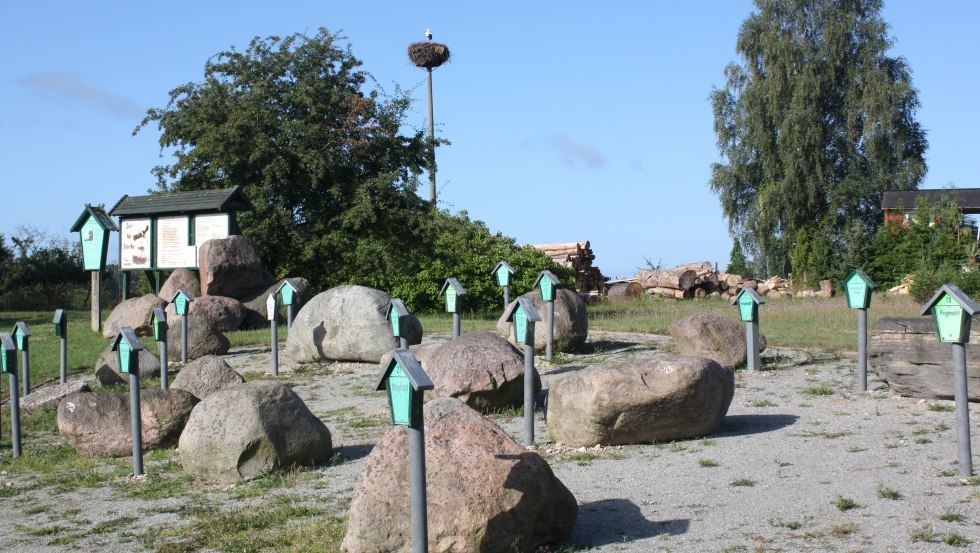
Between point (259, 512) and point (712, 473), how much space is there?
3.68 m

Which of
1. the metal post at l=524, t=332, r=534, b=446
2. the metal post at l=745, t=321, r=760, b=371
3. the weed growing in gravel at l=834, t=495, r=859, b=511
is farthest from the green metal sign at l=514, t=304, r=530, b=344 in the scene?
the metal post at l=745, t=321, r=760, b=371

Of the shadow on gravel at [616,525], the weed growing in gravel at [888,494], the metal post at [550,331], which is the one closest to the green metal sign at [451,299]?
the metal post at [550,331]

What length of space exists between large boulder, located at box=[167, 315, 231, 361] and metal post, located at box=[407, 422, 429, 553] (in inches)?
546

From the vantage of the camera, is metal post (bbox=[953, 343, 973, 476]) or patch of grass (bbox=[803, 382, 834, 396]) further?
patch of grass (bbox=[803, 382, 834, 396])

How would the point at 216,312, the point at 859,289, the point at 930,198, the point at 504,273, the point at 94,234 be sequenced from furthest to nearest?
the point at 930,198 → the point at 94,234 → the point at 216,312 → the point at 504,273 → the point at 859,289

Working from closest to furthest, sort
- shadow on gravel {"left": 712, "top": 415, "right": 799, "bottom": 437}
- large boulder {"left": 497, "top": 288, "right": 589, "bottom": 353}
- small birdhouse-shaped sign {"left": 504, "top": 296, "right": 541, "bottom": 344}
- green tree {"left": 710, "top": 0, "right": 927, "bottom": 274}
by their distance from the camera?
shadow on gravel {"left": 712, "top": 415, "right": 799, "bottom": 437}, small birdhouse-shaped sign {"left": 504, "top": 296, "right": 541, "bottom": 344}, large boulder {"left": 497, "top": 288, "right": 589, "bottom": 353}, green tree {"left": 710, "top": 0, "right": 927, "bottom": 274}

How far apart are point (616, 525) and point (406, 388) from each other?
2218 mm

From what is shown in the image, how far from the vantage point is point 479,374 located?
11.5 m

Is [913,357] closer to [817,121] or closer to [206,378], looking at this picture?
[206,378]

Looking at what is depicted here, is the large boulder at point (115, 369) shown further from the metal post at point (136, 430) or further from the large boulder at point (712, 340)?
the large boulder at point (712, 340)

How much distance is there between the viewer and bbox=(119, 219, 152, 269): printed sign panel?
26.2 metres

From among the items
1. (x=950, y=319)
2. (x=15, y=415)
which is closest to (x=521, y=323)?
(x=950, y=319)

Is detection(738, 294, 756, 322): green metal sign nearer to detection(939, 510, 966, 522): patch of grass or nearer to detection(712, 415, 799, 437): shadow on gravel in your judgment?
detection(712, 415, 799, 437): shadow on gravel

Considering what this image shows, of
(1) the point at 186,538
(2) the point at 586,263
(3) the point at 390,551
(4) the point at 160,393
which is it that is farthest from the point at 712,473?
(2) the point at 586,263
